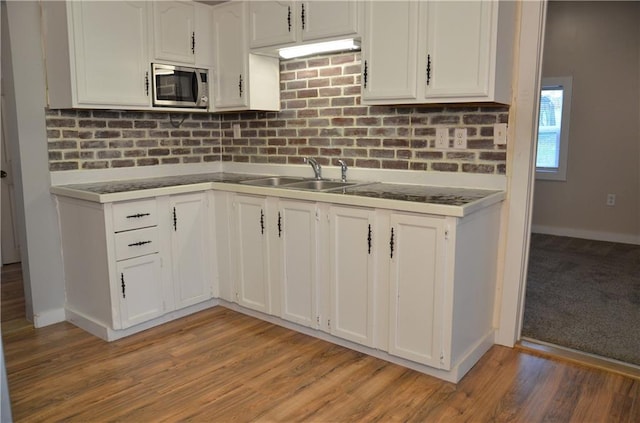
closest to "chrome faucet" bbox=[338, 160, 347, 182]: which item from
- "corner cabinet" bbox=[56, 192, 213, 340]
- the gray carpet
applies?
"corner cabinet" bbox=[56, 192, 213, 340]

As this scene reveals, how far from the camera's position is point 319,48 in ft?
10.4

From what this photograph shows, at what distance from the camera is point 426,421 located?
213 cm

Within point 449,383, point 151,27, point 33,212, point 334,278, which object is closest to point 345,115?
point 334,278

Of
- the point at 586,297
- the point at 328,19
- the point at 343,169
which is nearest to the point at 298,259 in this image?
the point at 343,169

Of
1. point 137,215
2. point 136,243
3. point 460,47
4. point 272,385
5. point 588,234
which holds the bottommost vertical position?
point 272,385

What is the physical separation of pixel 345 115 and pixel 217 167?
137 cm

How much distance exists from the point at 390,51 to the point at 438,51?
28 centimetres

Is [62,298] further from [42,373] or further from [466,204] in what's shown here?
[466,204]

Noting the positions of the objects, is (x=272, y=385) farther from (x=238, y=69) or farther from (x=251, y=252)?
(x=238, y=69)

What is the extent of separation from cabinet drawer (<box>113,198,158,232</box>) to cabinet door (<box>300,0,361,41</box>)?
140 centimetres

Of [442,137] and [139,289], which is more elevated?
[442,137]

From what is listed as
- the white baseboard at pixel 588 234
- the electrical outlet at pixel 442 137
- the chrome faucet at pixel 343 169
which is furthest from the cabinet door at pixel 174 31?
the white baseboard at pixel 588 234

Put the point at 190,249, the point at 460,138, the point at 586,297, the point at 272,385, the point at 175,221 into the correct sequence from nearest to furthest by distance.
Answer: the point at 272,385 < the point at 460,138 < the point at 175,221 < the point at 190,249 < the point at 586,297

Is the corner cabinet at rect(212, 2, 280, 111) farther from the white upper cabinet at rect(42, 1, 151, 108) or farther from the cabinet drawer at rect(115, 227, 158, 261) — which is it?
the cabinet drawer at rect(115, 227, 158, 261)
